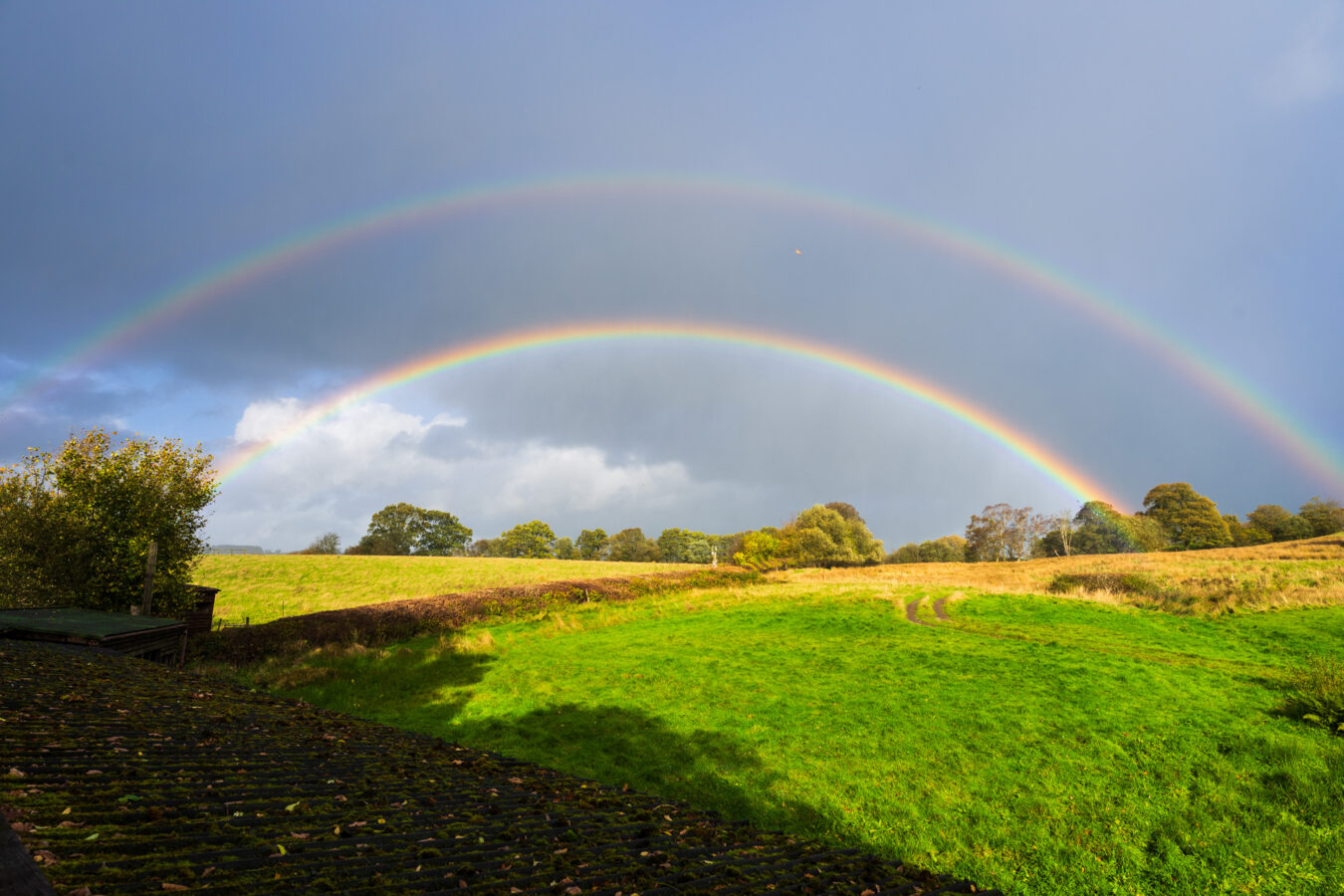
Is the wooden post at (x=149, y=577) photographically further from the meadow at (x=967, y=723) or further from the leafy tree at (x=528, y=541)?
the leafy tree at (x=528, y=541)

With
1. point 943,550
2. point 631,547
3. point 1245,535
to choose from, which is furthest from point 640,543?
point 1245,535

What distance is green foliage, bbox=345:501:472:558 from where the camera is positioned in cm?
11775

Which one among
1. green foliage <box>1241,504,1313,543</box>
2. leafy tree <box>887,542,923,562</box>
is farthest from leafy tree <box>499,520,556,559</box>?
green foliage <box>1241,504,1313,543</box>

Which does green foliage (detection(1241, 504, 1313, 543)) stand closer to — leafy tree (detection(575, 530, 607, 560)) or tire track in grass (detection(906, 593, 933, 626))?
tire track in grass (detection(906, 593, 933, 626))

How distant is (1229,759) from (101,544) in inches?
1731

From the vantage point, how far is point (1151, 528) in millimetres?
97875

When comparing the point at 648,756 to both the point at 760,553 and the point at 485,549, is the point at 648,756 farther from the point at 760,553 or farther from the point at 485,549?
the point at 485,549

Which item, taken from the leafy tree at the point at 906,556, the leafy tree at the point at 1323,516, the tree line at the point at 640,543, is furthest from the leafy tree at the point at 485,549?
the leafy tree at the point at 1323,516

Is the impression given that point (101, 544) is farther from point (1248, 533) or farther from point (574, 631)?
point (1248, 533)

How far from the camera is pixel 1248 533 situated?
321ft

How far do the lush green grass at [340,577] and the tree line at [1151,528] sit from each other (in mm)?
78679

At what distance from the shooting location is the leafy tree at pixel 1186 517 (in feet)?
307

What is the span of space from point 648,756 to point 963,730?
912 cm

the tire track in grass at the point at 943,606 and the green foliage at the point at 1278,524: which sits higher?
the green foliage at the point at 1278,524
